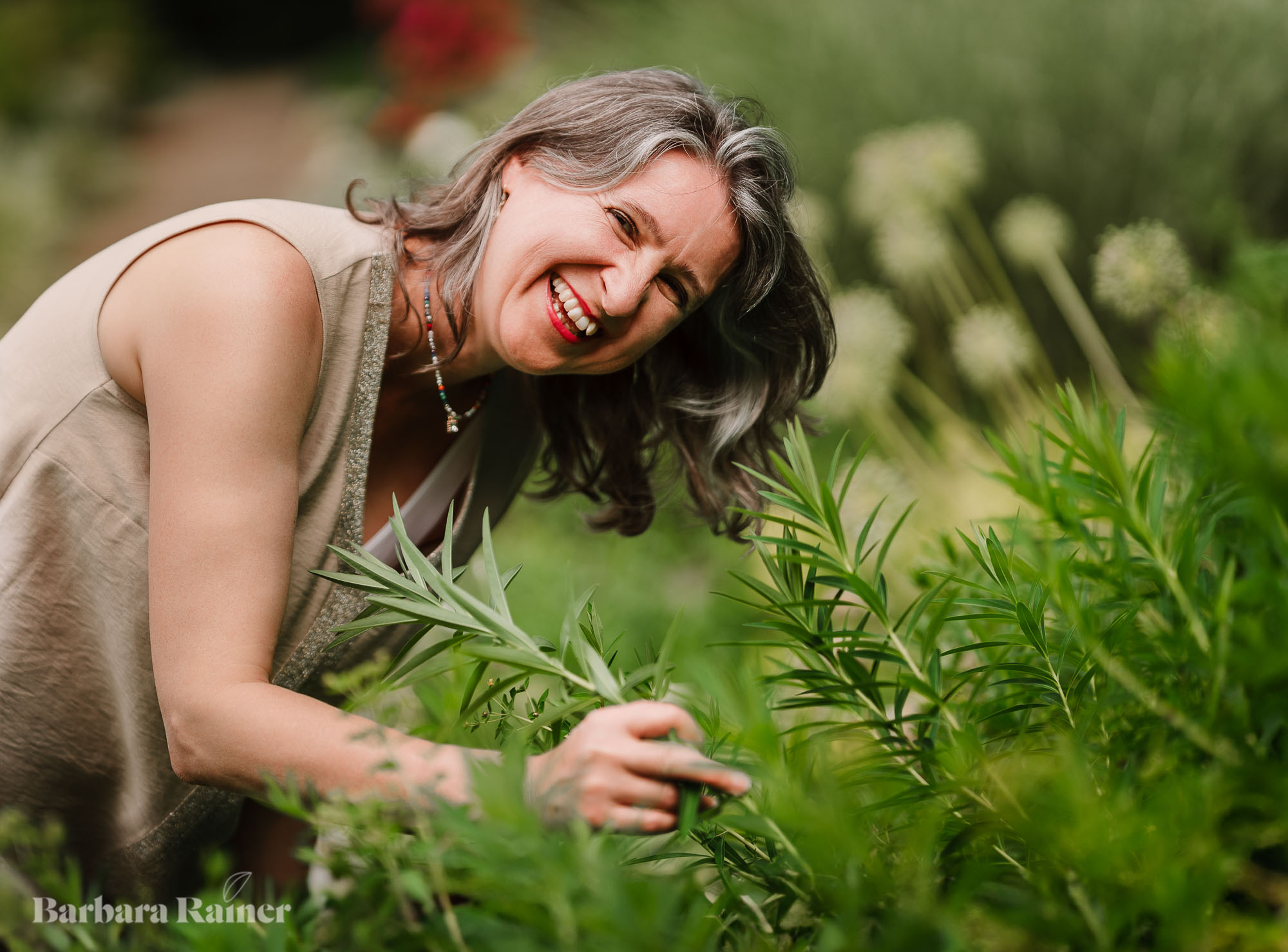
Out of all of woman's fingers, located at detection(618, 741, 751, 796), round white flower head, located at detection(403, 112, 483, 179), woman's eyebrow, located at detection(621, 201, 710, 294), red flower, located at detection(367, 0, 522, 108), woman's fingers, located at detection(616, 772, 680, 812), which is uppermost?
red flower, located at detection(367, 0, 522, 108)

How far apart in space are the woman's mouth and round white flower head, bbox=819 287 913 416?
1.63m

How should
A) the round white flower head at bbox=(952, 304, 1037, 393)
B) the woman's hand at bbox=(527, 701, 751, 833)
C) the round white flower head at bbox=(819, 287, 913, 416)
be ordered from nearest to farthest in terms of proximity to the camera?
the woman's hand at bbox=(527, 701, 751, 833), the round white flower head at bbox=(952, 304, 1037, 393), the round white flower head at bbox=(819, 287, 913, 416)

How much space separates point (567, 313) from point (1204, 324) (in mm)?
1052

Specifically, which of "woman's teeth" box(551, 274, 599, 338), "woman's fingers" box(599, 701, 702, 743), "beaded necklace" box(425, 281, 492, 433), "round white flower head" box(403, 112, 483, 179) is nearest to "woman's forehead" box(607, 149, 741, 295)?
"woman's teeth" box(551, 274, 599, 338)

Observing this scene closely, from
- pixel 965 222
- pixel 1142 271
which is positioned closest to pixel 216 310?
pixel 1142 271

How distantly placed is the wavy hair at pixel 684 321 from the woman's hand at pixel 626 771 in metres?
0.76

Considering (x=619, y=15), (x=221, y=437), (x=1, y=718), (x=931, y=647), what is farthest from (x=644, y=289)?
(x=619, y=15)

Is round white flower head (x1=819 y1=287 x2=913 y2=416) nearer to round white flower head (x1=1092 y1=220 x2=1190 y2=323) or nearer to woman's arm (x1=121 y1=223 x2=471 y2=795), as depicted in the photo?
round white flower head (x1=1092 y1=220 x2=1190 y2=323)

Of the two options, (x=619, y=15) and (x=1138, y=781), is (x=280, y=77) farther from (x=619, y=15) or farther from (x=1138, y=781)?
(x=1138, y=781)

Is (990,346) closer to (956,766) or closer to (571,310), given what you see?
Result: (571,310)

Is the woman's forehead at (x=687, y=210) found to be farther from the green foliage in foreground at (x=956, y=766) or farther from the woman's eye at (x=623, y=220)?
the green foliage in foreground at (x=956, y=766)

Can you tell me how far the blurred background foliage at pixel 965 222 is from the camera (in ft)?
6.45

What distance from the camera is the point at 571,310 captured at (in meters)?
1.21

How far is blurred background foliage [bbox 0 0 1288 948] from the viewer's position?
1.97 m
